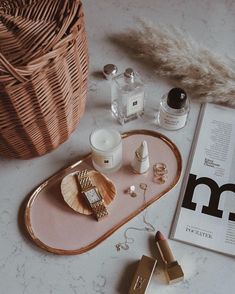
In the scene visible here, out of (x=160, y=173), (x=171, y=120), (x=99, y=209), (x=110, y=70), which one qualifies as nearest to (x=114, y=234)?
(x=99, y=209)

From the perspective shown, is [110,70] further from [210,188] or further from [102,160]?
[210,188]

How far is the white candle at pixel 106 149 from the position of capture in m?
0.82

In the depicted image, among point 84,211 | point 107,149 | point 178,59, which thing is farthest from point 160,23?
point 84,211

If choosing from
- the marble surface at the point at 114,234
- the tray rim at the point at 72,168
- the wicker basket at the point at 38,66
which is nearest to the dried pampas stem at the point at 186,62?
the marble surface at the point at 114,234

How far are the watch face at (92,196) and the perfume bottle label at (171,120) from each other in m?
0.22

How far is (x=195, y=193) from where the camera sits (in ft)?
2.74

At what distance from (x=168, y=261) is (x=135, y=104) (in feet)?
1.09

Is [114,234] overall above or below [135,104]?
below

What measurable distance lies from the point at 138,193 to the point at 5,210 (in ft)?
0.85

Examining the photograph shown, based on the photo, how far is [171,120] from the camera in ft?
2.92

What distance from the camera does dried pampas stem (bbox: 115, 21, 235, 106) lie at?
94 cm

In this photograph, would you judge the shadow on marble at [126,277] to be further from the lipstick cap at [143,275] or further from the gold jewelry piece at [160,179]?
the gold jewelry piece at [160,179]

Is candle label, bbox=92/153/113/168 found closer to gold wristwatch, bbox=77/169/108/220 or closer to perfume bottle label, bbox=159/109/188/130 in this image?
gold wristwatch, bbox=77/169/108/220

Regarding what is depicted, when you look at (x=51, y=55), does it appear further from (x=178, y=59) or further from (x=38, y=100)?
(x=178, y=59)
